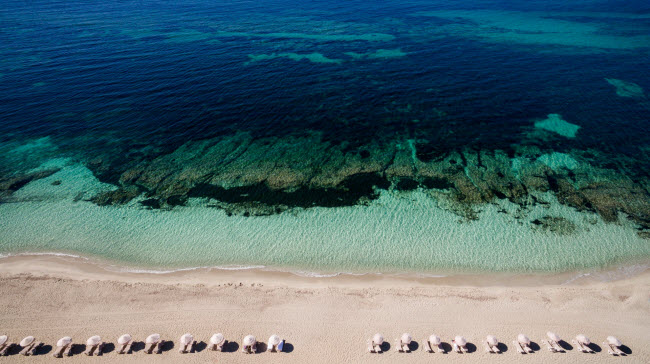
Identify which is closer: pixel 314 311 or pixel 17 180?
pixel 314 311

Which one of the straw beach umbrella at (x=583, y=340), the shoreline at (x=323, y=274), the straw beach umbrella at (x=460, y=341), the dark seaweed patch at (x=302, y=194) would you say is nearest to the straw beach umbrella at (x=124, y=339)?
the shoreline at (x=323, y=274)

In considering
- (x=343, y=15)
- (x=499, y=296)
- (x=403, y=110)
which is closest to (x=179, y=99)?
(x=403, y=110)

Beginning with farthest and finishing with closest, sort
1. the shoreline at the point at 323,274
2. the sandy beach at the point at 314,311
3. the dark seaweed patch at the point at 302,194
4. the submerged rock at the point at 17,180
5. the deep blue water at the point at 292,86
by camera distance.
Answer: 1. the deep blue water at the point at 292,86
2. the submerged rock at the point at 17,180
3. the dark seaweed patch at the point at 302,194
4. the shoreline at the point at 323,274
5. the sandy beach at the point at 314,311

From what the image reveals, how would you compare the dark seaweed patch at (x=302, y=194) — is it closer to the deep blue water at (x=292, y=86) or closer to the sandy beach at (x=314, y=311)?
the sandy beach at (x=314, y=311)

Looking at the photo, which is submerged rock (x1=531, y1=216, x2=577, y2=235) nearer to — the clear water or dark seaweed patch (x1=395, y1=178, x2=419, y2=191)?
the clear water

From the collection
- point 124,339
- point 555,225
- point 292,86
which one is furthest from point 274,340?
point 292,86

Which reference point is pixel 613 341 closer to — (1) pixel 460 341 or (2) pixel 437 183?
(1) pixel 460 341
